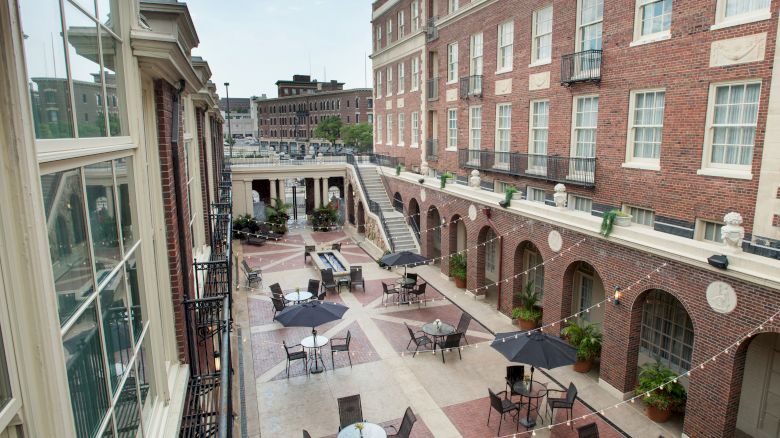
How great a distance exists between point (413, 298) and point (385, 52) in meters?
21.3

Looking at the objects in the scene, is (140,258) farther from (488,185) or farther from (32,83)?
(488,185)

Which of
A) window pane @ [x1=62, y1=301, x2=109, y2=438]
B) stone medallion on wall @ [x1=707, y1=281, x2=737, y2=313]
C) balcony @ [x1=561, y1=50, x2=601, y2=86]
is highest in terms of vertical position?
balcony @ [x1=561, y1=50, x2=601, y2=86]

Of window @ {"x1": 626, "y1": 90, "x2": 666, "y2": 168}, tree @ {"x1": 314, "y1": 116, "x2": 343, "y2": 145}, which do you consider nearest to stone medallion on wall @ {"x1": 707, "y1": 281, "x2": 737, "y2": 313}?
window @ {"x1": 626, "y1": 90, "x2": 666, "y2": 168}

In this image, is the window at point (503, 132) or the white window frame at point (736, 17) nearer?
the white window frame at point (736, 17)

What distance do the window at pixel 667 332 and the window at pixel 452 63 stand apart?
15569 millimetres

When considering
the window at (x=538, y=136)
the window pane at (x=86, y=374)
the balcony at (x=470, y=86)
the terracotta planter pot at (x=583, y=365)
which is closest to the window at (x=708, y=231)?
the terracotta planter pot at (x=583, y=365)

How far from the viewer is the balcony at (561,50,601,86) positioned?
15922 mm

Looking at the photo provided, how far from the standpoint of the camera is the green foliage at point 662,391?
11242 mm

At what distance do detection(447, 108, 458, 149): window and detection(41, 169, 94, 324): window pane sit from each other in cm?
2376

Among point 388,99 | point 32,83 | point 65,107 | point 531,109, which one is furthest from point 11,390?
point 388,99

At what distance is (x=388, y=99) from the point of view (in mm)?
35469

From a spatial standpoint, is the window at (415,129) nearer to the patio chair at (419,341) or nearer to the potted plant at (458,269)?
the potted plant at (458,269)

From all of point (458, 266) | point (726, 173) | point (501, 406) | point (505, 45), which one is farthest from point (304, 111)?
point (501, 406)

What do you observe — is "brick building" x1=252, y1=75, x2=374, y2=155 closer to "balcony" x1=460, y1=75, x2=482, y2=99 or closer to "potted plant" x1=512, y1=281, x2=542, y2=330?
"balcony" x1=460, y1=75, x2=482, y2=99
